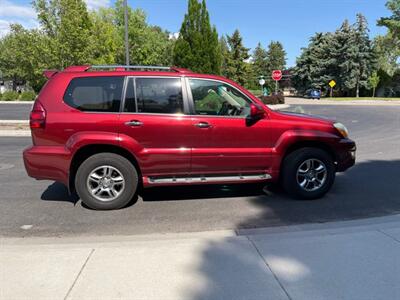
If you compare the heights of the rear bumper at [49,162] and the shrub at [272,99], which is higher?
the shrub at [272,99]

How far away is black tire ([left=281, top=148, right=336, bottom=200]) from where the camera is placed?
17.8 ft

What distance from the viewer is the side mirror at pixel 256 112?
511cm

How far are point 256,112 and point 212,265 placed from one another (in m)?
2.42

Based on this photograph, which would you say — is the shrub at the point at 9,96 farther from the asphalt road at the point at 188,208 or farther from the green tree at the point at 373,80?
the green tree at the point at 373,80

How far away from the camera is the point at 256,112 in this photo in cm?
512

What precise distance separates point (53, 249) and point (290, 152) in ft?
11.5

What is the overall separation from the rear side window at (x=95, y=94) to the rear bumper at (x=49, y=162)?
2.19 feet

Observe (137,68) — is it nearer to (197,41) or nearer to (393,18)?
(197,41)

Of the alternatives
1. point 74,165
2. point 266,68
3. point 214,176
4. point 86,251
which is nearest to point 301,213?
point 214,176

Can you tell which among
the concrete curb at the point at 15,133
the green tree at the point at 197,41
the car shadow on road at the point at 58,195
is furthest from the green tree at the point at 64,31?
the car shadow on road at the point at 58,195

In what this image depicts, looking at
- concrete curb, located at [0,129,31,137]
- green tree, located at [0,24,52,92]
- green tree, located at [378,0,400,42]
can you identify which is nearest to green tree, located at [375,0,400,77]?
green tree, located at [378,0,400,42]

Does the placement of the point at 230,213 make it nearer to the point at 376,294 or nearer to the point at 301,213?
the point at 301,213

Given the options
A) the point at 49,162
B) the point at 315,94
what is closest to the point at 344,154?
the point at 49,162

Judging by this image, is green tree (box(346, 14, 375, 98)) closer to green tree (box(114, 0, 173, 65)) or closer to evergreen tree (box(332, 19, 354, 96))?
evergreen tree (box(332, 19, 354, 96))
